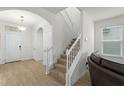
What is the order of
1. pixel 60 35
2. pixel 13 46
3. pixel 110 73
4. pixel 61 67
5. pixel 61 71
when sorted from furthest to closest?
pixel 13 46 → pixel 60 35 → pixel 61 67 → pixel 61 71 → pixel 110 73

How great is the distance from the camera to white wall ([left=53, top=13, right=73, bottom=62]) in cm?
420

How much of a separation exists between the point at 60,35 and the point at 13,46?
360cm

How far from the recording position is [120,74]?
1.54 meters

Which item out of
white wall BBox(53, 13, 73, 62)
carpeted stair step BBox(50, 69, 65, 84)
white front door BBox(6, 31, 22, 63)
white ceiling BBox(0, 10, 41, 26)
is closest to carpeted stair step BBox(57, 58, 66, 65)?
white wall BBox(53, 13, 73, 62)

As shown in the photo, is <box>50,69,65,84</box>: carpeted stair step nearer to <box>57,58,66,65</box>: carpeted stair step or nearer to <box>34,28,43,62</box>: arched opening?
<box>57,58,66,65</box>: carpeted stair step

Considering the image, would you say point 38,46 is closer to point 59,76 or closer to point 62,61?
point 62,61

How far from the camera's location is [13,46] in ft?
20.4

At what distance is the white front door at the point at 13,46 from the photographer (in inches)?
235

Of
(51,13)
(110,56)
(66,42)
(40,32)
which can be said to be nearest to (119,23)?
(110,56)

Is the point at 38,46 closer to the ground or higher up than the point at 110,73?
higher up

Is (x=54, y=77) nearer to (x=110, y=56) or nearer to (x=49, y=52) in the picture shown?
(x=49, y=52)

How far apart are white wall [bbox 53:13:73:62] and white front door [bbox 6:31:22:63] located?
11.5ft

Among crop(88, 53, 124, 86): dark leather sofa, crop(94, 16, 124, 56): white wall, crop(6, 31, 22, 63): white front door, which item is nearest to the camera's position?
crop(88, 53, 124, 86): dark leather sofa

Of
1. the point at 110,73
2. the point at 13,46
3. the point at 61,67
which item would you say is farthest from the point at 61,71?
the point at 13,46
